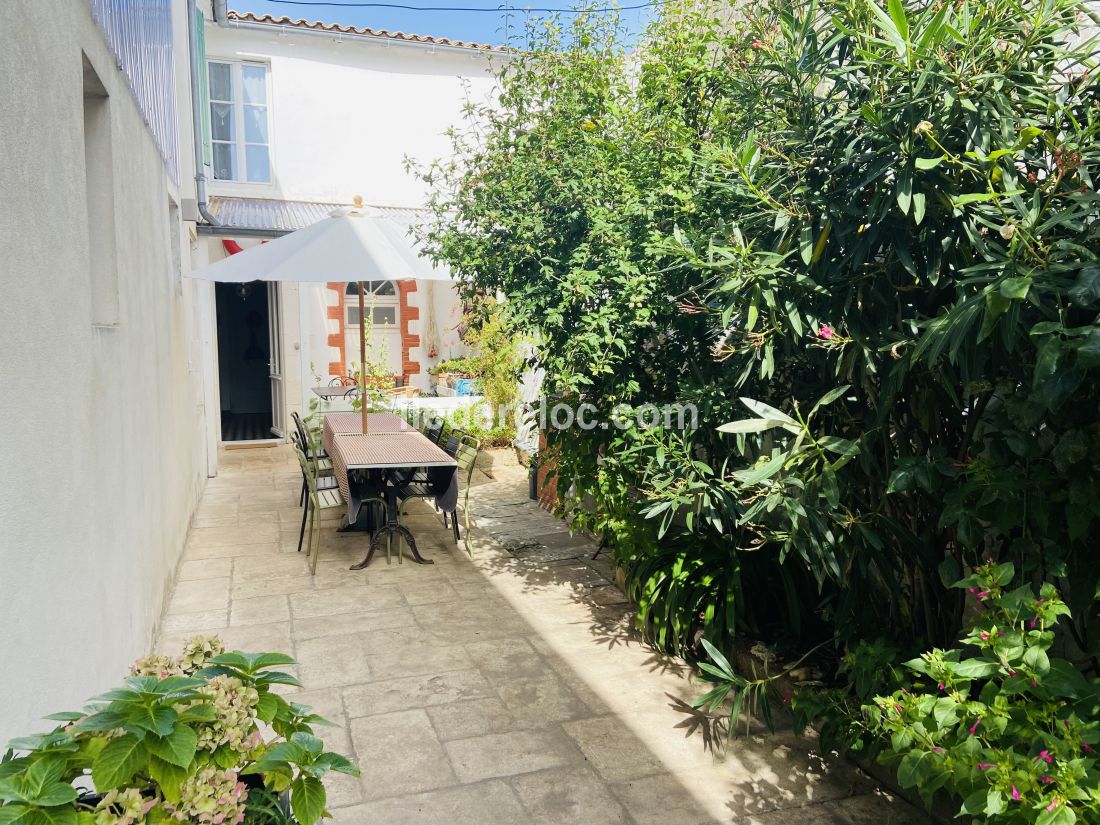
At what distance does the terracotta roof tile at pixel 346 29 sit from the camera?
11.7m

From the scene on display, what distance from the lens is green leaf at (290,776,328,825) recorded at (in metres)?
1.55

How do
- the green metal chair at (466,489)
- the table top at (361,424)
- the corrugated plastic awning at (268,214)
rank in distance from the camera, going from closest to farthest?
the green metal chair at (466,489)
the table top at (361,424)
the corrugated plastic awning at (268,214)

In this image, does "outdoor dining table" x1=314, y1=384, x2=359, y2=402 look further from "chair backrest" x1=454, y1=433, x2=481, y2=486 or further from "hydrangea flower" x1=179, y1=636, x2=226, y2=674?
"hydrangea flower" x1=179, y1=636, x2=226, y2=674

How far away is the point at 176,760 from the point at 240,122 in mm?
12181

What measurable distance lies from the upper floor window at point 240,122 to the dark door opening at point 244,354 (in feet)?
11.4

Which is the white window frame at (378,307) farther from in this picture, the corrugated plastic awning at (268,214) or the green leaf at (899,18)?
the green leaf at (899,18)

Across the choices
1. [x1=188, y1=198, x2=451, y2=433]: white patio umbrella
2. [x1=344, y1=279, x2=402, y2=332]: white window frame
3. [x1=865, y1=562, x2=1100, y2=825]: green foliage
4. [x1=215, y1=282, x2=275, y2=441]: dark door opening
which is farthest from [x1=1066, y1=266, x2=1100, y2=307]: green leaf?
[x1=215, y1=282, x2=275, y2=441]: dark door opening

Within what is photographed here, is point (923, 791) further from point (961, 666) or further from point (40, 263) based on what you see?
point (40, 263)

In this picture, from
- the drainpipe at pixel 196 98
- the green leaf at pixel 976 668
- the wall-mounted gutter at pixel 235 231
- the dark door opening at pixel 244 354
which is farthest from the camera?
the dark door opening at pixel 244 354

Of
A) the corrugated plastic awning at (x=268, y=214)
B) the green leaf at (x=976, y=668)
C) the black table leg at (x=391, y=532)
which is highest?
the corrugated plastic awning at (x=268, y=214)

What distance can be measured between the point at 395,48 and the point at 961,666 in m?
12.6

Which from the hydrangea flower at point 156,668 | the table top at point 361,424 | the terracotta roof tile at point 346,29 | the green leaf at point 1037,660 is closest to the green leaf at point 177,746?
the hydrangea flower at point 156,668

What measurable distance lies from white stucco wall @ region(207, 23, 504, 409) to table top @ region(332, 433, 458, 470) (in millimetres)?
4789

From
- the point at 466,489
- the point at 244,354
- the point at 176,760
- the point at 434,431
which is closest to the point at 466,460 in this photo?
the point at 466,489
